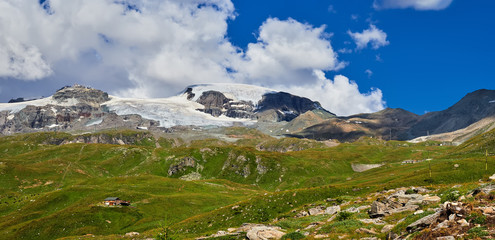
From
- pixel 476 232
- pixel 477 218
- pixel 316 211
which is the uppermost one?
pixel 477 218

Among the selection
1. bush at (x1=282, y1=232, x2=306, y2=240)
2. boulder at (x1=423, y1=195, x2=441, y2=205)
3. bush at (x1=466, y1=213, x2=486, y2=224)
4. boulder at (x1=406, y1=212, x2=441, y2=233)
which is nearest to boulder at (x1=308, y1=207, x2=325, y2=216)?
boulder at (x1=423, y1=195, x2=441, y2=205)

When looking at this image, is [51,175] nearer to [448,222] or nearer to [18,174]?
→ [18,174]

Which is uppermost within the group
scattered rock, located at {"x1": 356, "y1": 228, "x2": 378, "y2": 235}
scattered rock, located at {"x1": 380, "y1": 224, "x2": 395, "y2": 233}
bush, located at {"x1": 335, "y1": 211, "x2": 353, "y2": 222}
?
scattered rock, located at {"x1": 380, "y1": 224, "x2": 395, "y2": 233}

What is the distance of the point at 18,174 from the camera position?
16625cm

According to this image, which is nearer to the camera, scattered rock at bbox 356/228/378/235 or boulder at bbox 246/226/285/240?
scattered rock at bbox 356/228/378/235

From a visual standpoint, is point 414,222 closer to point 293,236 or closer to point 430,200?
point 293,236

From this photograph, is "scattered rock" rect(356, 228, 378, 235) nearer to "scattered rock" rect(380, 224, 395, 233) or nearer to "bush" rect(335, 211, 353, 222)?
"scattered rock" rect(380, 224, 395, 233)

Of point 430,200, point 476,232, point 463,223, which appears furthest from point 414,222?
point 430,200

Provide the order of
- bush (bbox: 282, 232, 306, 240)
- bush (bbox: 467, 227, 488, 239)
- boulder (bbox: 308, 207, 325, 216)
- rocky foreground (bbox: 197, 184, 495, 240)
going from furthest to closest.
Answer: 1. boulder (bbox: 308, 207, 325, 216)
2. bush (bbox: 282, 232, 306, 240)
3. rocky foreground (bbox: 197, 184, 495, 240)
4. bush (bbox: 467, 227, 488, 239)

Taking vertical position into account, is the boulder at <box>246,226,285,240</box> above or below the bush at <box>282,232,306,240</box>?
below

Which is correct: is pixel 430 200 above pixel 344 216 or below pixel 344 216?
above

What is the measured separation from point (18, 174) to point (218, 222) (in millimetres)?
159142

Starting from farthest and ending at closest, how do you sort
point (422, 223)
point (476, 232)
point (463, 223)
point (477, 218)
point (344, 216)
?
point (344, 216) < point (422, 223) < point (463, 223) < point (477, 218) < point (476, 232)

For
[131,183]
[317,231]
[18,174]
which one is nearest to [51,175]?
[18,174]
